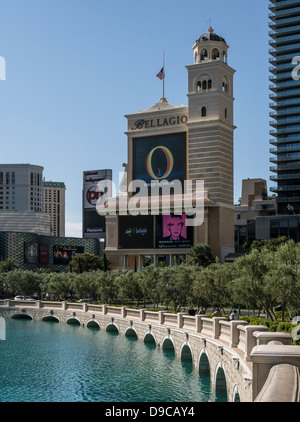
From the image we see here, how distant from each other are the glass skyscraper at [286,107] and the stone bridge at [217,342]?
79.4 meters

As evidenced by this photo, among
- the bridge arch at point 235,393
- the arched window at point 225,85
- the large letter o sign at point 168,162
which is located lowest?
the bridge arch at point 235,393

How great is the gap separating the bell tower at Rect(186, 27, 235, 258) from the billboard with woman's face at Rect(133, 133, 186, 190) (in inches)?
110

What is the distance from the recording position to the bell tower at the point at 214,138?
124438 mm

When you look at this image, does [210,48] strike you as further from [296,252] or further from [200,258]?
[296,252]

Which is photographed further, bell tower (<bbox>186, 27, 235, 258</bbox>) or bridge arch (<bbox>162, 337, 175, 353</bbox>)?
bell tower (<bbox>186, 27, 235, 258</bbox>)

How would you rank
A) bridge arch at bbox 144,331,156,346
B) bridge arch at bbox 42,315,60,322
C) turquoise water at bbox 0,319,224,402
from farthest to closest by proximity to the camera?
bridge arch at bbox 42,315,60,322, bridge arch at bbox 144,331,156,346, turquoise water at bbox 0,319,224,402

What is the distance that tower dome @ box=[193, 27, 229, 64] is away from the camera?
133 m

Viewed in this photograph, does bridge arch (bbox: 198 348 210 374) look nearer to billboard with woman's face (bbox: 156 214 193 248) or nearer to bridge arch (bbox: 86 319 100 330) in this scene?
bridge arch (bbox: 86 319 100 330)

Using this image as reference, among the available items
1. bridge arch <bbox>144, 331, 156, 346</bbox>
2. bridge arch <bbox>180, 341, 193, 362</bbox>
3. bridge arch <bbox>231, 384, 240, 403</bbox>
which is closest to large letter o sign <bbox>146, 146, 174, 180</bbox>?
bridge arch <bbox>144, 331, 156, 346</bbox>

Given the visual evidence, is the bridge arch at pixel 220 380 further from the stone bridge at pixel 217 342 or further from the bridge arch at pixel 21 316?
the bridge arch at pixel 21 316

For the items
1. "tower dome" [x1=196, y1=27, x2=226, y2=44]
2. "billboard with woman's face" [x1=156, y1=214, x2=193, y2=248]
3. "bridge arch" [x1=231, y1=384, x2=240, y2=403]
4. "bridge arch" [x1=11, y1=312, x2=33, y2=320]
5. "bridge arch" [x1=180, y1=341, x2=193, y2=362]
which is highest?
"tower dome" [x1=196, y1=27, x2=226, y2=44]

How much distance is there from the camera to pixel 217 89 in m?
128

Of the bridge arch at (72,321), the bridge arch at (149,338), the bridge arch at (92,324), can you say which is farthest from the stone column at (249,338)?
the bridge arch at (72,321)

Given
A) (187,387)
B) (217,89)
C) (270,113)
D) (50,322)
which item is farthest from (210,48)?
(187,387)
